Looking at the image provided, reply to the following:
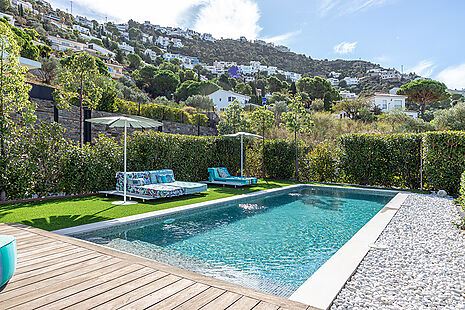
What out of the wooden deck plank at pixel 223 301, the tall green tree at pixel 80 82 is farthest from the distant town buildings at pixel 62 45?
the wooden deck plank at pixel 223 301

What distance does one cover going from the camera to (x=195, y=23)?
99.8 m

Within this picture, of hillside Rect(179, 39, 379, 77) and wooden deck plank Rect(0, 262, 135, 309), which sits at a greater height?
hillside Rect(179, 39, 379, 77)

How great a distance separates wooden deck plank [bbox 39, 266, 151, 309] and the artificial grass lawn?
10.0ft

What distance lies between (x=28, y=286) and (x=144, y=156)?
8.18 m

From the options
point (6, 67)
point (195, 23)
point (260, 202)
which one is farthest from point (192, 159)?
point (195, 23)

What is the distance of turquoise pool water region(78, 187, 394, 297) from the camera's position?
13.4 feet

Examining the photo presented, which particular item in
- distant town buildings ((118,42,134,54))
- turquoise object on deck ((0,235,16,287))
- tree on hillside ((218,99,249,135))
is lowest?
turquoise object on deck ((0,235,16,287))

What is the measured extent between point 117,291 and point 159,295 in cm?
40

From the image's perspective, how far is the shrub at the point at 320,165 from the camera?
1398 cm

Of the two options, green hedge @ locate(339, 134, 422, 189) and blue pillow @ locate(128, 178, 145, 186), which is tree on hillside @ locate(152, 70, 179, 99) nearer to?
green hedge @ locate(339, 134, 422, 189)

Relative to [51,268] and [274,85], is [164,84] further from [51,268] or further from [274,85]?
[51,268]

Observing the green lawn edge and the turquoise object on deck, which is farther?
the green lawn edge

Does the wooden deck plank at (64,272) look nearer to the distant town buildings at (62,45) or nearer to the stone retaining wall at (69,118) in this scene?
the stone retaining wall at (69,118)

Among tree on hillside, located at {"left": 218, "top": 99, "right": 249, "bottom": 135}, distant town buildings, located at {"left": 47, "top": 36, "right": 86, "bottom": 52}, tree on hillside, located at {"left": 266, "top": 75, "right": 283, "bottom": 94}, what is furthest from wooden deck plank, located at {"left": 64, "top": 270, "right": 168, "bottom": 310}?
tree on hillside, located at {"left": 266, "top": 75, "right": 283, "bottom": 94}
